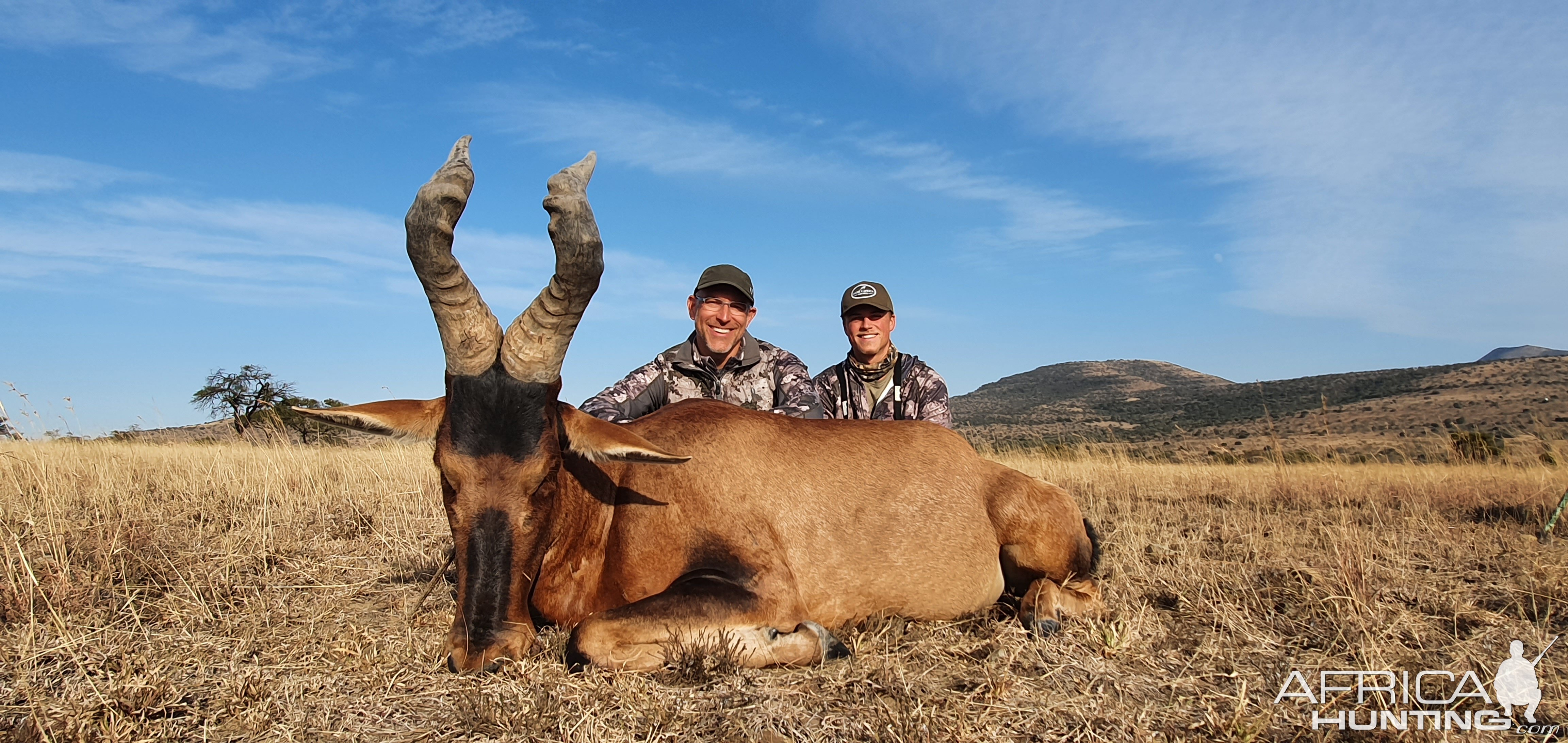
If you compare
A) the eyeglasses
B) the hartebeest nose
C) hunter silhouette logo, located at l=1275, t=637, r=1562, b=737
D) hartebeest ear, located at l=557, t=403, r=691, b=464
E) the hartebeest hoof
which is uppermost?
the eyeglasses

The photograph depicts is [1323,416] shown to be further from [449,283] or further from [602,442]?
[449,283]

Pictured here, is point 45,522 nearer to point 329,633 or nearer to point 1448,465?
point 329,633

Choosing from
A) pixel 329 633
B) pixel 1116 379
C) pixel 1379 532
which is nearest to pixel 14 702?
pixel 329 633

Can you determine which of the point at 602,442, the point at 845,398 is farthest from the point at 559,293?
the point at 845,398

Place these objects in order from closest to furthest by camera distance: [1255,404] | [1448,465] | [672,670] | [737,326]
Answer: [672,670] → [737,326] → [1448,465] → [1255,404]

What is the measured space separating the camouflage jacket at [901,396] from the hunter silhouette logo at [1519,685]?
533cm

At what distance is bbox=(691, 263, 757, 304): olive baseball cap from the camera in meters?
8.21

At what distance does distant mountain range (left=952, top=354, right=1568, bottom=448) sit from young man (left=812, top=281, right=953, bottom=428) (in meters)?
16.4

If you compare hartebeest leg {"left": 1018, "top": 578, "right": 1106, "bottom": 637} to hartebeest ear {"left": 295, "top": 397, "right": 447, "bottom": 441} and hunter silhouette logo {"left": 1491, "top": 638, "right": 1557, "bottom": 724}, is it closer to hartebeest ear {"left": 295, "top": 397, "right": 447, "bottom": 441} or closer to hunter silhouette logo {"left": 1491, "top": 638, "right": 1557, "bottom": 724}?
hunter silhouette logo {"left": 1491, "top": 638, "right": 1557, "bottom": 724}

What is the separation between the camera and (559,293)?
4.21m

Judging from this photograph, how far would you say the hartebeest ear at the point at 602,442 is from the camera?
429 cm

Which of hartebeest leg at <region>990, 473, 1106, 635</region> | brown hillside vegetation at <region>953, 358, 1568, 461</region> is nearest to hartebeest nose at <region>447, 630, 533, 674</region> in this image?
hartebeest leg at <region>990, 473, 1106, 635</region>

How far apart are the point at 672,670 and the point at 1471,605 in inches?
182

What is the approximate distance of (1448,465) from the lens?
16172mm
